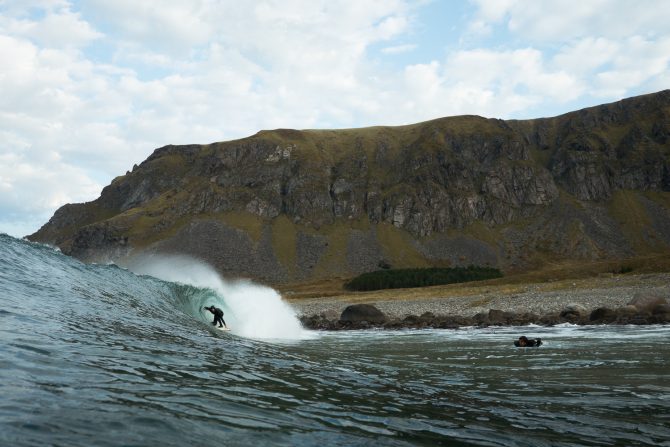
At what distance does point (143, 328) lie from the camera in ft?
62.5

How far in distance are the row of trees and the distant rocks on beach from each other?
85.0 meters

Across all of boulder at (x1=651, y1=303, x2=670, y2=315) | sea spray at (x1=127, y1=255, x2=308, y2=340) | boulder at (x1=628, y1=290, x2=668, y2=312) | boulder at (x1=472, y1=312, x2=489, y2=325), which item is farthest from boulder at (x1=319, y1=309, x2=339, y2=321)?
boulder at (x1=651, y1=303, x2=670, y2=315)

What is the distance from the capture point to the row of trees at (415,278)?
522ft

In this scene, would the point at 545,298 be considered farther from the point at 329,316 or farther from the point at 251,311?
the point at 251,311

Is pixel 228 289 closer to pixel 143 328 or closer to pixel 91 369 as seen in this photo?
pixel 143 328

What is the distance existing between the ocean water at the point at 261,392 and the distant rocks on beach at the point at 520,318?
88.3 feet

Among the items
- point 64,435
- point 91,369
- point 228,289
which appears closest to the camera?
point 64,435

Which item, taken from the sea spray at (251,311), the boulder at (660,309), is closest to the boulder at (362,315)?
the sea spray at (251,311)

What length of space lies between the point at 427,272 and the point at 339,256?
1602 inches

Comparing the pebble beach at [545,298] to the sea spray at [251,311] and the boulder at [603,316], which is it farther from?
the sea spray at [251,311]

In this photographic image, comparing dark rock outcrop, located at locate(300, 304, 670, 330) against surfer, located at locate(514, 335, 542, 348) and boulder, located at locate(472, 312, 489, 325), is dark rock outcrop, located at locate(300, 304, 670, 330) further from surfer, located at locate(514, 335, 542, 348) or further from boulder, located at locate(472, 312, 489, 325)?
surfer, located at locate(514, 335, 542, 348)

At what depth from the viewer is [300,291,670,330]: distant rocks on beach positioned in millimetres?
46625

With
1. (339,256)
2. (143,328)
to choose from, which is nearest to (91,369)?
(143,328)

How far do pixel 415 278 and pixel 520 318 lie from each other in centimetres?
10662
